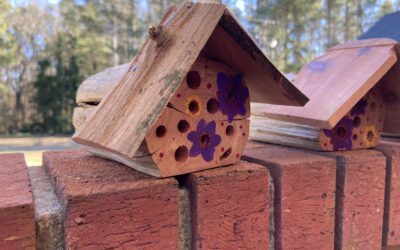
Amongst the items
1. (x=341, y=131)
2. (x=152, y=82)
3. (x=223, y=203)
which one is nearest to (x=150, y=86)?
(x=152, y=82)

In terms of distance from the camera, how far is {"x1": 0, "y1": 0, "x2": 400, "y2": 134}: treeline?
17609 millimetres

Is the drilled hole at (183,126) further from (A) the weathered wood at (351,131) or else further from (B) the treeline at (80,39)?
(B) the treeline at (80,39)

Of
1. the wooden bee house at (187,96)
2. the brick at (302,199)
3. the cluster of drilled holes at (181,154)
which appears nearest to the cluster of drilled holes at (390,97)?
the brick at (302,199)

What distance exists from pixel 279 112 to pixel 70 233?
2.48ft

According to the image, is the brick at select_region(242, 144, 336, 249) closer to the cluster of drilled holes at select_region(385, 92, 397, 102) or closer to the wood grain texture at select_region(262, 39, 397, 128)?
the wood grain texture at select_region(262, 39, 397, 128)

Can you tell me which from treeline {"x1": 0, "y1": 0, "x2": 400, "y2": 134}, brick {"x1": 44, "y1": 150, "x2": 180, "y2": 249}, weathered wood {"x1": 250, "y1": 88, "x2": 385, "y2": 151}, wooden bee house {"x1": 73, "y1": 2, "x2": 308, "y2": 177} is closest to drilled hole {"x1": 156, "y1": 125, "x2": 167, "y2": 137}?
wooden bee house {"x1": 73, "y1": 2, "x2": 308, "y2": 177}

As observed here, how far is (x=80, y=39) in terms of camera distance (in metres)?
18.3

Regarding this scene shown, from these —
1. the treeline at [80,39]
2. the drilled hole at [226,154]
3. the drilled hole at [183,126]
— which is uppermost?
the treeline at [80,39]

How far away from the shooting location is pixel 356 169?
1178 millimetres

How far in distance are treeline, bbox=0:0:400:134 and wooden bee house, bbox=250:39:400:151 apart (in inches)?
626

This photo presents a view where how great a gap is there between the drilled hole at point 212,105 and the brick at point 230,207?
0.52ft

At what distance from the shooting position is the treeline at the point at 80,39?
17.6m

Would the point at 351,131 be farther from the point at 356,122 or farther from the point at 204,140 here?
the point at 204,140

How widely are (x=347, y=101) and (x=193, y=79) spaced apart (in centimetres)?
45
